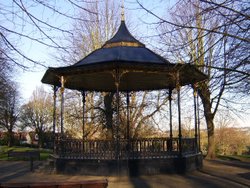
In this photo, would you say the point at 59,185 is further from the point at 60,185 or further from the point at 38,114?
the point at 38,114

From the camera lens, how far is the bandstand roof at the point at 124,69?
14.7m

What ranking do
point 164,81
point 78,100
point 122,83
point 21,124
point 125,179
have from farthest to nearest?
point 21,124
point 78,100
point 122,83
point 164,81
point 125,179

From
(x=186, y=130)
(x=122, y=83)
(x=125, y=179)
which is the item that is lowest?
(x=125, y=179)

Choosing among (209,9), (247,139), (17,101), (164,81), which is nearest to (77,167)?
(164,81)

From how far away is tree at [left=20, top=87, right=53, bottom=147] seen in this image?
60156 millimetres

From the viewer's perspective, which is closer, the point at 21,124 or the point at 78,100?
the point at 78,100

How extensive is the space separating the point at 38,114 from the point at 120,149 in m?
49.8

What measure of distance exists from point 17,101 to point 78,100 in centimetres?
3121

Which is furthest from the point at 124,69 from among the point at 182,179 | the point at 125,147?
the point at 182,179

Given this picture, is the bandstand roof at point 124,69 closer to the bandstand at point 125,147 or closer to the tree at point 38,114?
the bandstand at point 125,147

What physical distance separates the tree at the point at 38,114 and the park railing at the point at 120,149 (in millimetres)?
45208

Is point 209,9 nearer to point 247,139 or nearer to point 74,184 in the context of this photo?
point 74,184

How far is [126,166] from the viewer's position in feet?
45.5

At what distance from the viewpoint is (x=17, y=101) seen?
5844cm
